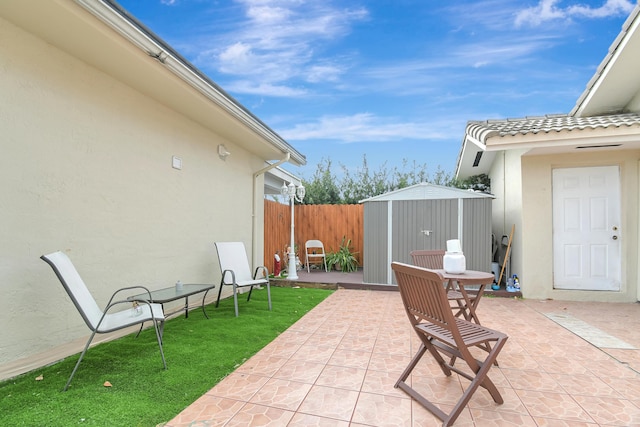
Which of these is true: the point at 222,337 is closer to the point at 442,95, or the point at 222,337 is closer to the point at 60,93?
the point at 60,93

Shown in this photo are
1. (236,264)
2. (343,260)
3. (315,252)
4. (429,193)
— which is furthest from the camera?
(315,252)

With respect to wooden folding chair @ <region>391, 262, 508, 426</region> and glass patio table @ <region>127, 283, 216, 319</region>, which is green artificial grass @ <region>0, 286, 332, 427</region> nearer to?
glass patio table @ <region>127, 283, 216, 319</region>

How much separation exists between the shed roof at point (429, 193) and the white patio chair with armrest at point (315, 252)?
318cm

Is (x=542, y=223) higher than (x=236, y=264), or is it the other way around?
(x=542, y=223)

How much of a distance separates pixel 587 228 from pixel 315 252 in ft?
22.3

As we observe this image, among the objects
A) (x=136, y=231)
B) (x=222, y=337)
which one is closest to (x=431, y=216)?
(x=222, y=337)

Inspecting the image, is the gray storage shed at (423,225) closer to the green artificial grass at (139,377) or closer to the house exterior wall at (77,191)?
the green artificial grass at (139,377)

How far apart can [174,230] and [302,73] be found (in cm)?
1054

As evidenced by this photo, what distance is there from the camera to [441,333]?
2.42 metres

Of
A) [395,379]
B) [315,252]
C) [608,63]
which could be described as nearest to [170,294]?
[395,379]

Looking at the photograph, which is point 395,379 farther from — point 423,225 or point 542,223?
point 542,223

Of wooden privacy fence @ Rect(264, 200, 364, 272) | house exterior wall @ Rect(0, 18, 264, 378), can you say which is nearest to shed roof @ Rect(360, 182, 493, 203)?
wooden privacy fence @ Rect(264, 200, 364, 272)

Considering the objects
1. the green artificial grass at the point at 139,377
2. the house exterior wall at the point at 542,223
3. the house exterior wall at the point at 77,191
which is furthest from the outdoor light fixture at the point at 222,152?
the house exterior wall at the point at 542,223

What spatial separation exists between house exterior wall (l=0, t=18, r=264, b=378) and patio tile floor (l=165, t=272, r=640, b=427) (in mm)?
1860
